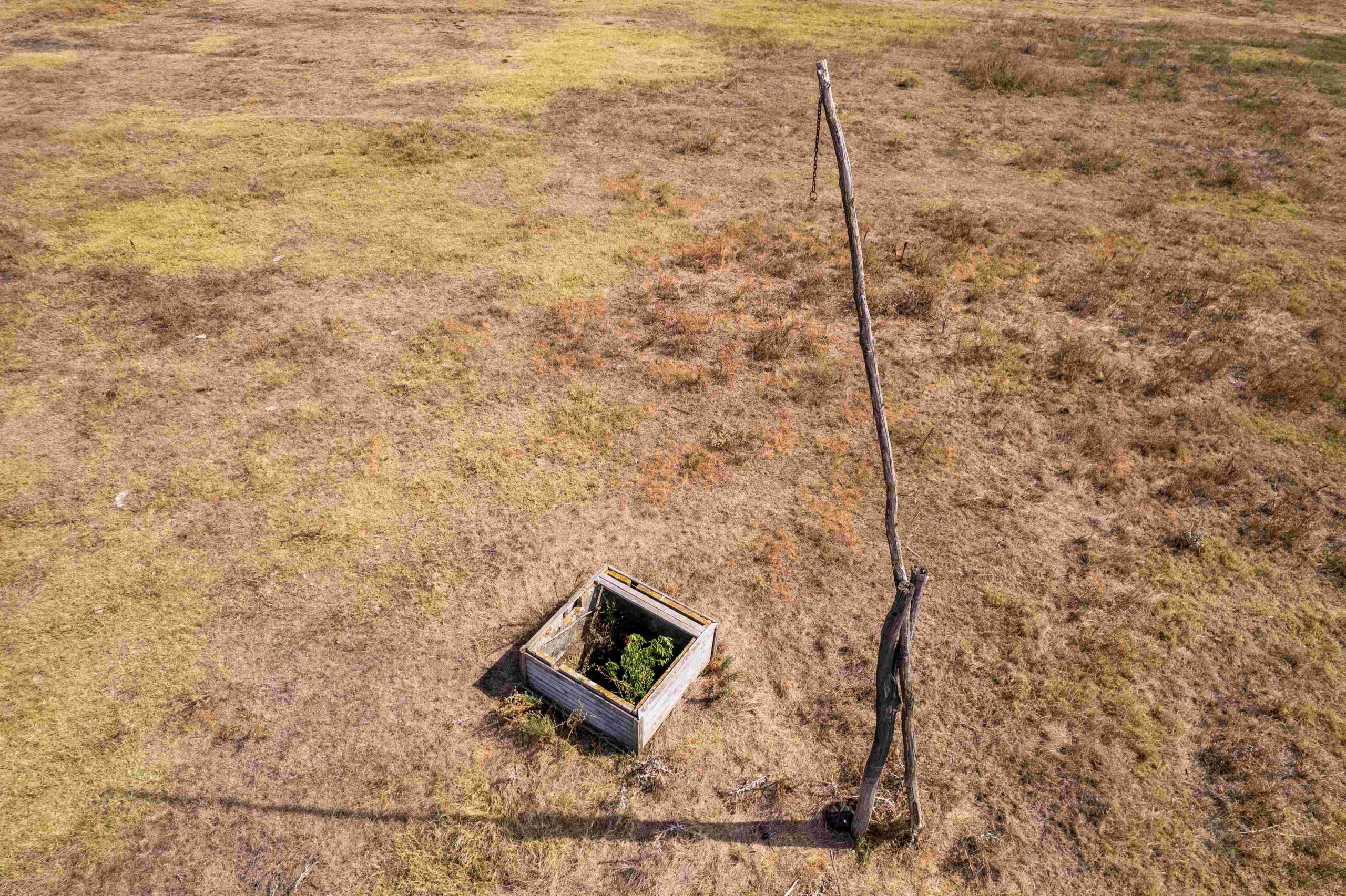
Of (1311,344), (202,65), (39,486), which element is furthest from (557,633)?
(202,65)

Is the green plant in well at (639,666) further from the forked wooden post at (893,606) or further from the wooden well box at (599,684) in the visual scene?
the forked wooden post at (893,606)

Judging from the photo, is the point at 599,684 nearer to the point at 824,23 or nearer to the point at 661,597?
the point at 661,597

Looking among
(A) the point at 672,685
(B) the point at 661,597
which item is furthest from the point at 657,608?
(A) the point at 672,685

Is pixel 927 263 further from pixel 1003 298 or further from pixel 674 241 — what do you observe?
pixel 674 241

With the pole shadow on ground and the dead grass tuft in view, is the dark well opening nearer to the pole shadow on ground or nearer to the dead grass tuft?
the pole shadow on ground

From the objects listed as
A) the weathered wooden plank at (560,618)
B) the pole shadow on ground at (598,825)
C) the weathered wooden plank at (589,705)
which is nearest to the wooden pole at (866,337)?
the pole shadow on ground at (598,825)

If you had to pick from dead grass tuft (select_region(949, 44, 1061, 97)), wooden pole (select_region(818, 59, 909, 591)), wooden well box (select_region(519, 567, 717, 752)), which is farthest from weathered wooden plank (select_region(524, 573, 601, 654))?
dead grass tuft (select_region(949, 44, 1061, 97))
